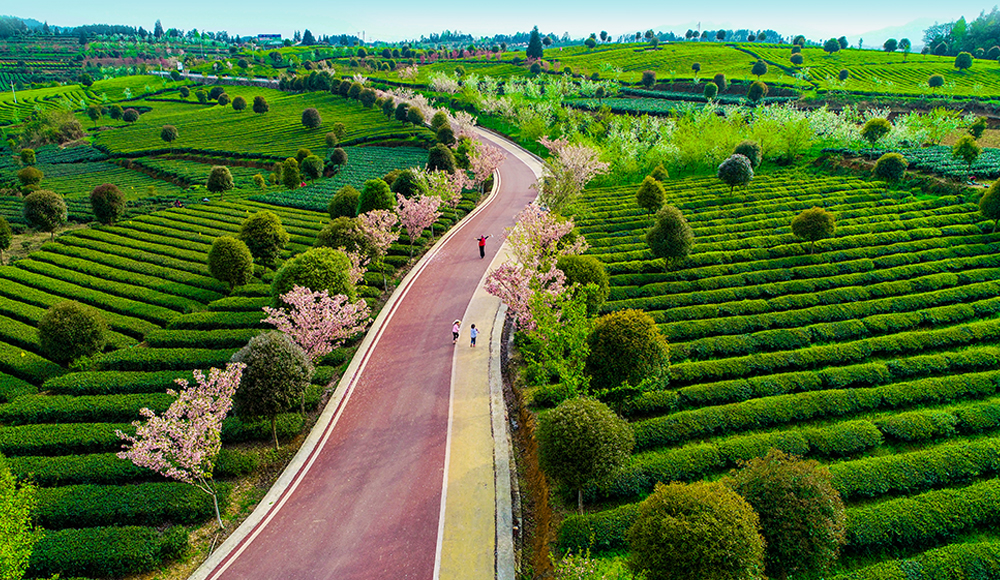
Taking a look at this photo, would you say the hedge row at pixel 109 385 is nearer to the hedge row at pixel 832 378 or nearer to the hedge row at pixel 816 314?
the hedge row at pixel 832 378

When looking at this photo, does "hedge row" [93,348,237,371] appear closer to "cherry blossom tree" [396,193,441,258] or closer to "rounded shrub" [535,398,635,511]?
"cherry blossom tree" [396,193,441,258]

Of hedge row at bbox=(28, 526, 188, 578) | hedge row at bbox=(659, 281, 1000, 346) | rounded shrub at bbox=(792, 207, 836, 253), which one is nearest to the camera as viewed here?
hedge row at bbox=(28, 526, 188, 578)

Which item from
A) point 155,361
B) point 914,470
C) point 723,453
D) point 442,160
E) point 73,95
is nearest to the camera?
point 914,470

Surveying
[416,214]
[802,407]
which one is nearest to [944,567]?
[802,407]

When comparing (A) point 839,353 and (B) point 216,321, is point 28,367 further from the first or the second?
(A) point 839,353

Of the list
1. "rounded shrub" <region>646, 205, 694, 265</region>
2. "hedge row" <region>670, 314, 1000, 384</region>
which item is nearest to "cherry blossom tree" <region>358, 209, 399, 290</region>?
"rounded shrub" <region>646, 205, 694, 265</region>

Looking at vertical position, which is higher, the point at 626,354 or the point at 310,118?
the point at 310,118
